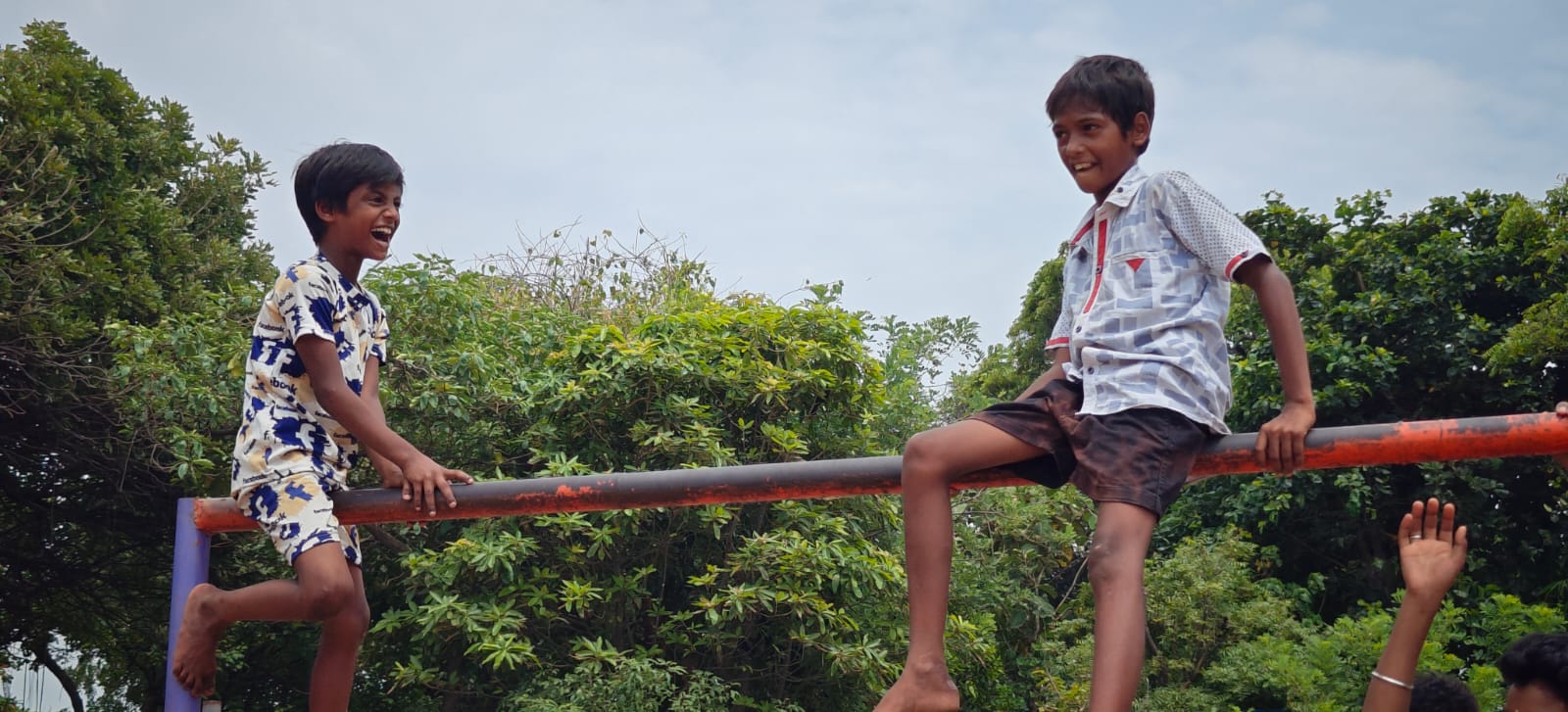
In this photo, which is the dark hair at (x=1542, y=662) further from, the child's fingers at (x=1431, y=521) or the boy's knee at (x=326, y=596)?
the boy's knee at (x=326, y=596)

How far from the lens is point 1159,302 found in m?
2.19

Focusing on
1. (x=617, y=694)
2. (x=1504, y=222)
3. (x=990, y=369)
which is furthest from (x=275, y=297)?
(x=990, y=369)

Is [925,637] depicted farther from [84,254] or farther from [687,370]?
[84,254]

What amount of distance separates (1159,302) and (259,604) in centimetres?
181

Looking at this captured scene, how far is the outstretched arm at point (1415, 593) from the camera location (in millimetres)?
1886

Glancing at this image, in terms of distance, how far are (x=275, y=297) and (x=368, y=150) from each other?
0.38m

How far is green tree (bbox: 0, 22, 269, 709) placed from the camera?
8562mm

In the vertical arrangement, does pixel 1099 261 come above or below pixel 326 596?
above

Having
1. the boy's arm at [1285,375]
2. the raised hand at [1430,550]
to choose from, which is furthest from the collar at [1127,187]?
the raised hand at [1430,550]

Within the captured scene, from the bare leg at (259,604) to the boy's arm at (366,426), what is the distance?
0.21 metres

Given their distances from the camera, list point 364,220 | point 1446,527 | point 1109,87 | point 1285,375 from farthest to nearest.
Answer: point 364,220
point 1109,87
point 1285,375
point 1446,527

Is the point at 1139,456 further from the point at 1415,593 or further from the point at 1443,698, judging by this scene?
the point at 1443,698

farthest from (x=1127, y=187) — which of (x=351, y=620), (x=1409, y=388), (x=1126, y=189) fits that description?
(x=1409, y=388)

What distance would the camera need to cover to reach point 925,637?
2.07 meters
